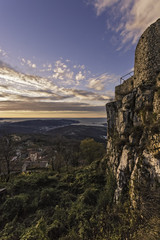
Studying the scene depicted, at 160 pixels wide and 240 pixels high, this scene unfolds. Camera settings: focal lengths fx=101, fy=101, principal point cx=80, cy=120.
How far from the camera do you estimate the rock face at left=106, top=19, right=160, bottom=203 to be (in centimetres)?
780

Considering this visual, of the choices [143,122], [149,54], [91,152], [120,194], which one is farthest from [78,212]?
[91,152]

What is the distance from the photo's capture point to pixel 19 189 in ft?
44.8

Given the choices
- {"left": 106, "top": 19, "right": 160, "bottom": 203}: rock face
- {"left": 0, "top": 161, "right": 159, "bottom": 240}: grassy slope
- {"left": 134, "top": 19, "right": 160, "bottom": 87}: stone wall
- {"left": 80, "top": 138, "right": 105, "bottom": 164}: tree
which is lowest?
{"left": 80, "top": 138, "right": 105, "bottom": 164}: tree

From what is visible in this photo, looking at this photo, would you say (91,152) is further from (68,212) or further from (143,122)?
(143,122)

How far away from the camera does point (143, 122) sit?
988 cm

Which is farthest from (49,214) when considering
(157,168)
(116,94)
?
(116,94)

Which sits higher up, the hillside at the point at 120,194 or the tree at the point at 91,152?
the hillside at the point at 120,194

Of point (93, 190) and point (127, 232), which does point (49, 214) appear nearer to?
point (93, 190)

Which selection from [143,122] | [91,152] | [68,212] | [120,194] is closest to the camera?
[68,212]

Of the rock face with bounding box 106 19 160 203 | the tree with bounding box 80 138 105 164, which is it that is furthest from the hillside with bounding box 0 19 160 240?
the tree with bounding box 80 138 105 164

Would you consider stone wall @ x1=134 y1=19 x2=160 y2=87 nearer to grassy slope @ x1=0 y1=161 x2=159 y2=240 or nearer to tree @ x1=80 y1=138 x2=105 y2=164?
grassy slope @ x1=0 y1=161 x2=159 y2=240

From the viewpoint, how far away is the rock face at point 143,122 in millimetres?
7797

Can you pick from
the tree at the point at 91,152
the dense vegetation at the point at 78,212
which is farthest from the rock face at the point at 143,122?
the tree at the point at 91,152

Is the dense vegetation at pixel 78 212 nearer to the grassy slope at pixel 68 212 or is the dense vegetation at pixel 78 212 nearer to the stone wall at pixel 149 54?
the grassy slope at pixel 68 212
